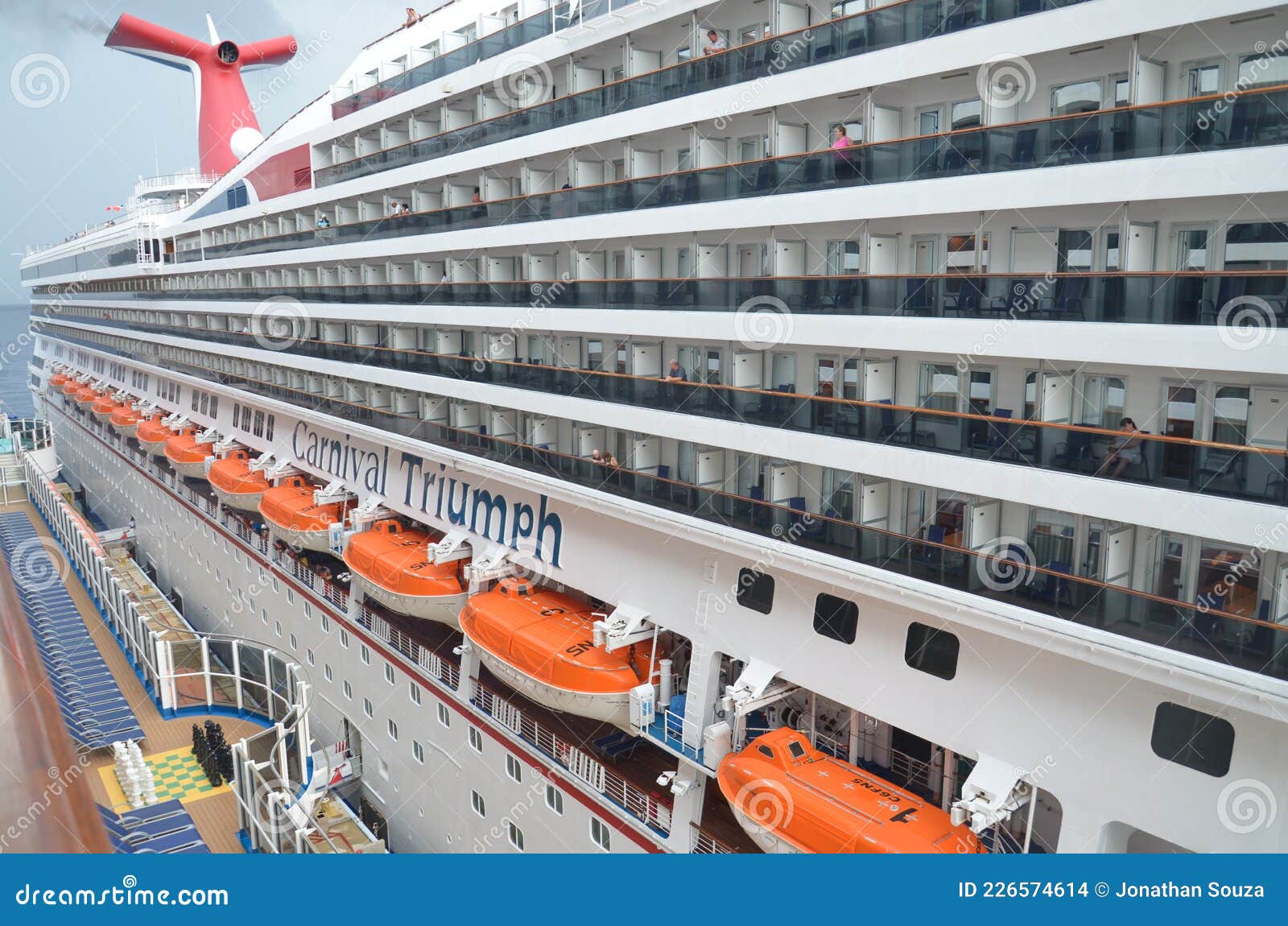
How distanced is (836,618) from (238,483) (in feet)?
52.3

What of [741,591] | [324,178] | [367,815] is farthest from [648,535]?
[324,178]

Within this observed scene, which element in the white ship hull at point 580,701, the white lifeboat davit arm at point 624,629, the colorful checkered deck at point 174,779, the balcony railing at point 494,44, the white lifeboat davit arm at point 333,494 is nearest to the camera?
the white ship hull at point 580,701

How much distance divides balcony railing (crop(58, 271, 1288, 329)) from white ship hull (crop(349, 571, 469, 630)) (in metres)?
4.32

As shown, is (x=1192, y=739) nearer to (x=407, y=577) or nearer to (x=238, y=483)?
(x=407, y=577)

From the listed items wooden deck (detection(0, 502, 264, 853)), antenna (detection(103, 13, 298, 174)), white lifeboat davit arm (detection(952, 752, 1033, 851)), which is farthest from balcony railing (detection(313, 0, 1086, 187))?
antenna (detection(103, 13, 298, 174))

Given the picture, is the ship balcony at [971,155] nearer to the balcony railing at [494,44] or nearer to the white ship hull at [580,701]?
the balcony railing at [494,44]

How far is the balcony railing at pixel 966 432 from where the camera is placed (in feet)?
19.1

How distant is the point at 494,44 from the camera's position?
12.4m

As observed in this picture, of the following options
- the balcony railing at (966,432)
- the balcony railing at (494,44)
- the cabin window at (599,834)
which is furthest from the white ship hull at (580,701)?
the balcony railing at (494,44)

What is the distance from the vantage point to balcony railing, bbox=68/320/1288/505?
582 centimetres

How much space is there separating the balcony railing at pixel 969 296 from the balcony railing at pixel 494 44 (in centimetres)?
314

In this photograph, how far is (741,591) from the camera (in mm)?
9211

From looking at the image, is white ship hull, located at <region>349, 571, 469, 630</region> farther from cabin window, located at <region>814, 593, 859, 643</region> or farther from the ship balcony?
cabin window, located at <region>814, 593, 859, 643</region>

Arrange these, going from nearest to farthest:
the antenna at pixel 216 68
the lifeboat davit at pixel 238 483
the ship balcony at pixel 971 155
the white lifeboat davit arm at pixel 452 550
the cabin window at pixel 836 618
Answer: the ship balcony at pixel 971 155
the cabin window at pixel 836 618
the white lifeboat davit arm at pixel 452 550
the lifeboat davit at pixel 238 483
the antenna at pixel 216 68
